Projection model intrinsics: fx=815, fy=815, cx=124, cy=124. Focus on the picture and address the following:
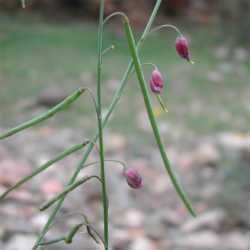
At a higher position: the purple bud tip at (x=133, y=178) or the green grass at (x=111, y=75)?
the purple bud tip at (x=133, y=178)

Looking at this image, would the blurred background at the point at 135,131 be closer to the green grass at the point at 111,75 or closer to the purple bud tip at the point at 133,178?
the green grass at the point at 111,75

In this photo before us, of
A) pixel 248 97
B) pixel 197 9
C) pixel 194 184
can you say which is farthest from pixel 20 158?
pixel 197 9

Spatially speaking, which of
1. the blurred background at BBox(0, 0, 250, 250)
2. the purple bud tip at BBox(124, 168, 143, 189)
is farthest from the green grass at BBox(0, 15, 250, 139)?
the purple bud tip at BBox(124, 168, 143, 189)

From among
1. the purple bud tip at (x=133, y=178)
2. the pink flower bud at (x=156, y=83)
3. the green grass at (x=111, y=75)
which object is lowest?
the green grass at (x=111, y=75)

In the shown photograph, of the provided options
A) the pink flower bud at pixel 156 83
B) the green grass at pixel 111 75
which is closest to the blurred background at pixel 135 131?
the green grass at pixel 111 75

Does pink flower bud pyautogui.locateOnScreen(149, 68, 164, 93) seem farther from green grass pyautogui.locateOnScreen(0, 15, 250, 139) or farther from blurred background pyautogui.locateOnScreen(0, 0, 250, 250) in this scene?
green grass pyautogui.locateOnScreen(0, 15, 250, 139)

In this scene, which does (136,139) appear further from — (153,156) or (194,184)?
(194,184)

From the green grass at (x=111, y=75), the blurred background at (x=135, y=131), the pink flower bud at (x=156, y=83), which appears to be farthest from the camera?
the green grass at (x=111, y=75)
